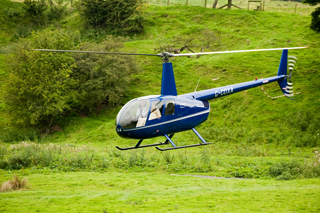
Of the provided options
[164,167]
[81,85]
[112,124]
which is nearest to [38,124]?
[81,85]

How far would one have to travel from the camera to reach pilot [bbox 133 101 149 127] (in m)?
11.8

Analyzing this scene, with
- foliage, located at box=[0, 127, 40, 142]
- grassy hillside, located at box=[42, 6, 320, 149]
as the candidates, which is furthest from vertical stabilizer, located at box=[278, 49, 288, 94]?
foliage, located at box=[0, 127, 40, 142]

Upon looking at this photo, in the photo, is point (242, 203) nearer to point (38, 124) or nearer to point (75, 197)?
point (75, 197)

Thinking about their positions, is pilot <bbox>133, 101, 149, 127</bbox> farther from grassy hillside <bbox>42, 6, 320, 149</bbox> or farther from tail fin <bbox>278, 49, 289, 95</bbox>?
Answer: grassy hillside <bbox>42, 6, 320, 149</bbox>

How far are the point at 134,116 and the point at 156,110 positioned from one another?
2.91 feet

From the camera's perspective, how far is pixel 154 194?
16953 millimetres

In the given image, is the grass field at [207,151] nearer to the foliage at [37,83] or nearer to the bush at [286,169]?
the bush at [286,169]

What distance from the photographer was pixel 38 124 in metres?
35.9

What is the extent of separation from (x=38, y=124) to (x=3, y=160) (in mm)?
13518

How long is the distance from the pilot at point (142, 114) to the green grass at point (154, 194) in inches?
194

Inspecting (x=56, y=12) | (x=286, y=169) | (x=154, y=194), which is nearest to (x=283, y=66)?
(x=286, y=169)

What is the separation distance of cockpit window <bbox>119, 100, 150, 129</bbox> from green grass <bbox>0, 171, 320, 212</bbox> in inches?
194

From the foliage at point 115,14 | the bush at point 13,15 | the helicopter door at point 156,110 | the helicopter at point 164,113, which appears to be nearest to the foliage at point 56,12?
the bush at point 13,15

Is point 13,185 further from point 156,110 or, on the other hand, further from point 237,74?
point 237,74
